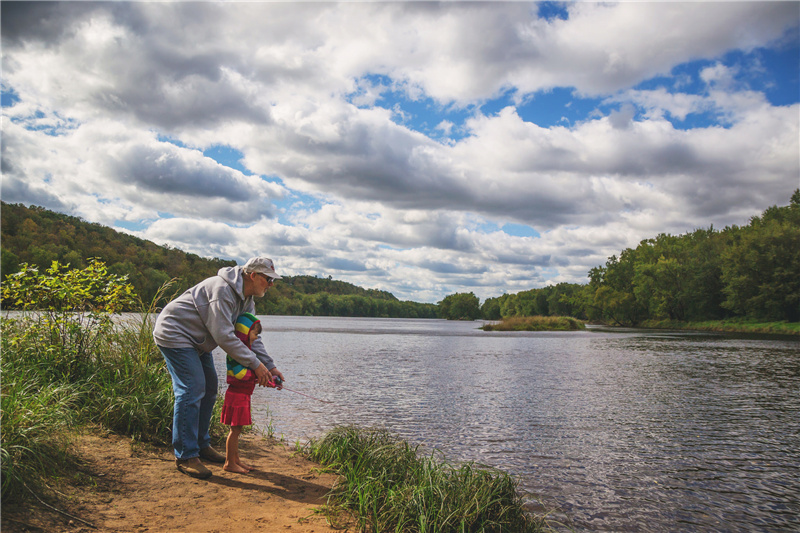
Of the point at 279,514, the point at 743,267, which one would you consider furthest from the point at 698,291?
the point at 279,514

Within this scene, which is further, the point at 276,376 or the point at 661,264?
the point at 661,264

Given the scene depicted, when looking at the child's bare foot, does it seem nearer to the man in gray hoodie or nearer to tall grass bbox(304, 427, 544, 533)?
the man in gray hoodie

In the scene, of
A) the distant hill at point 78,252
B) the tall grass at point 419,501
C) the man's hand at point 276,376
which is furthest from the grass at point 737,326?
the man's hand at point 276,376

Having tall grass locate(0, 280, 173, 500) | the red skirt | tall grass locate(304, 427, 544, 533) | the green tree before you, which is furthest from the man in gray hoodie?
the green tree

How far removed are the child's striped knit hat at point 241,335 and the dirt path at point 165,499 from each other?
1.14m

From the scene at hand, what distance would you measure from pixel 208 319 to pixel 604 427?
8.74 meters

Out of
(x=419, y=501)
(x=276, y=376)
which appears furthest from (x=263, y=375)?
(x=419, y=501)

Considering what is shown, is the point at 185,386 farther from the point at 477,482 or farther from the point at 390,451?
the point at 477,482

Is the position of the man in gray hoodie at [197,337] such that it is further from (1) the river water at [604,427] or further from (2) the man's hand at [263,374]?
(1) the river water at [604,427]

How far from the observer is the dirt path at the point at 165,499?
12.5ft

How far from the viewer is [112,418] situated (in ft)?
19.5

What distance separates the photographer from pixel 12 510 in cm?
359

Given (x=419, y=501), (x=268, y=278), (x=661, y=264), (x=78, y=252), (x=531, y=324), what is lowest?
(x=531, y=324)

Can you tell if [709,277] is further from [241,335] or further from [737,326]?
[241,335]
